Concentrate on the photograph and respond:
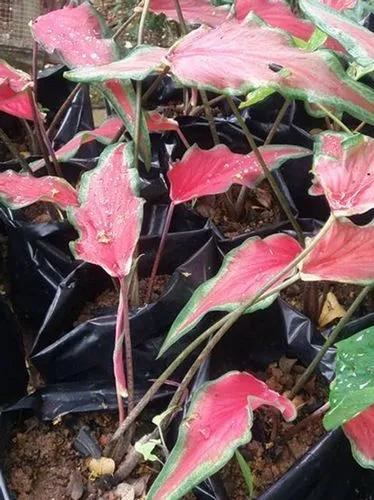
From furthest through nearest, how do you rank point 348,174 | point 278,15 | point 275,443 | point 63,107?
1. point 63,107
2. point 278,15
3. point 275,443
4. point 348,174

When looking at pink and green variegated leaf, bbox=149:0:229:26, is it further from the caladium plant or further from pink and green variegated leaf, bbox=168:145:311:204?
the caladium plant

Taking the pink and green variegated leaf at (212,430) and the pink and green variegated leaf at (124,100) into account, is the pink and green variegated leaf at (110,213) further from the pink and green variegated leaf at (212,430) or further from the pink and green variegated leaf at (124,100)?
the pink and green variegated leaf at (212,430)

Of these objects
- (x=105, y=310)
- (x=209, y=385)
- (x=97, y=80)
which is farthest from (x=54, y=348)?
(x=97, y=80)

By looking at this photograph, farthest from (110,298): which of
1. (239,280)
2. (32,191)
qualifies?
(239,280)

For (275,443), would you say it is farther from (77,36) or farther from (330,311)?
(77,36)

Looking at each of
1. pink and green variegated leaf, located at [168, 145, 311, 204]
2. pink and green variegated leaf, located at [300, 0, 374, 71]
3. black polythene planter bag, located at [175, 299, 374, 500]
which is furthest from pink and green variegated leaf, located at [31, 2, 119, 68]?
black polythene planter bag, located at [175, 299, 374, 500]

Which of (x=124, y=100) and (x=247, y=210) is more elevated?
(x=124, y=100)

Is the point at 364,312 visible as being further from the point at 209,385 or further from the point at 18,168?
the point at 18,168
